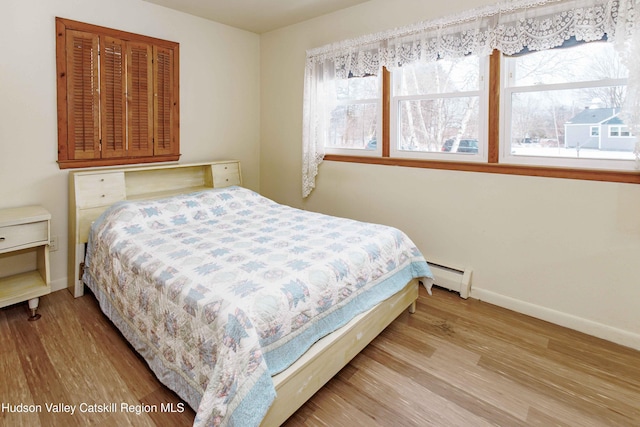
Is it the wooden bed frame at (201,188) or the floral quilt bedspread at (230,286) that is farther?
the wooden bed frame at (201,188)

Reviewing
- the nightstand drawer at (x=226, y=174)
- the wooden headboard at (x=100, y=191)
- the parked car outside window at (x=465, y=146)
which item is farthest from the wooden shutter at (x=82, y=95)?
the parked car outside window at (x=465, y=146)

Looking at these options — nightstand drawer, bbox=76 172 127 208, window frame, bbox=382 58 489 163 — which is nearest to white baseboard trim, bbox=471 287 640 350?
window frame, bbox=382 58 489 163

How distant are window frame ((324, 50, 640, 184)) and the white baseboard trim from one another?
0.92m

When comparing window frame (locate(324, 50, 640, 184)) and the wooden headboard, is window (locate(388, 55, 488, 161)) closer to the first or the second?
window frame (locate(324, 50, 640, 184))

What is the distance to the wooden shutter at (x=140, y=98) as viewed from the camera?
317 centimetres

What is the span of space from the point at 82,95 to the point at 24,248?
1274 millimetres

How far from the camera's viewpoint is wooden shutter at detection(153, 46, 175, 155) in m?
3.35

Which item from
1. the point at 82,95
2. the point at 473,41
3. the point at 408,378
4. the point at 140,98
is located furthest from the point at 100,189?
the point at 473,41

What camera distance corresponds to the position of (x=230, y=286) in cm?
165

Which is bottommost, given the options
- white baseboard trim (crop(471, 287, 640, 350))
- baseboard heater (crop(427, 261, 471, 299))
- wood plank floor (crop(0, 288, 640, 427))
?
wood plank floor (crop(0, 288, 640, 427))

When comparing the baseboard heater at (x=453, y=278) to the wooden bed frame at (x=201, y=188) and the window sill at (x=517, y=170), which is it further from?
the window sill at (x=517, y=170)

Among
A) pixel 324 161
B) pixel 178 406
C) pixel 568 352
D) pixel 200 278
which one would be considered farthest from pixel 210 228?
pixel 568 352

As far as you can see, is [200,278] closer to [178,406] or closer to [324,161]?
[178,406]

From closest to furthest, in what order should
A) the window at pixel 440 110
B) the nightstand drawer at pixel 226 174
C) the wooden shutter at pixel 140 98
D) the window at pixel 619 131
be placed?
1. the window at pixel 619 131
2. the window at pixel 440 110
3. the wooden shutter at pixel 140 98
4. the nightstand drawer at pixel 226 174
